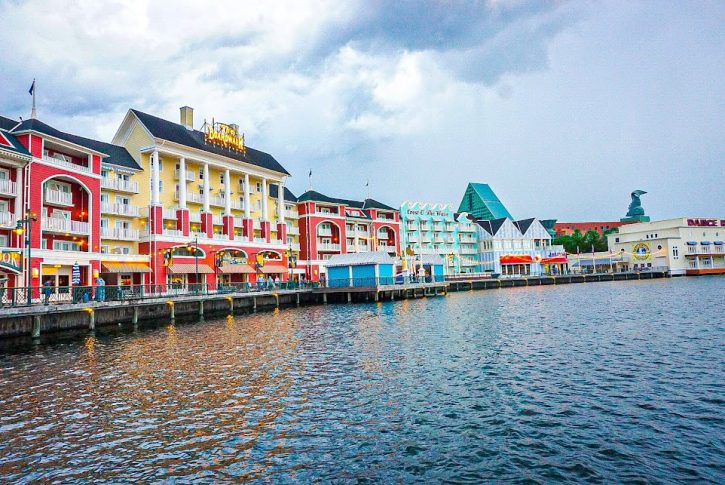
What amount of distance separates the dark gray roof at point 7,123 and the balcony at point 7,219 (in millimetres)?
8095

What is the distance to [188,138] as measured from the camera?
62219 mm

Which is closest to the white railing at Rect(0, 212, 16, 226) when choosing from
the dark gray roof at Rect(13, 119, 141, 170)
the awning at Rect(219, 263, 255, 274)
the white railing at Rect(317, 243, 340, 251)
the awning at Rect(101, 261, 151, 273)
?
the dark gray roof at Rect(13, 119, 141, 170)

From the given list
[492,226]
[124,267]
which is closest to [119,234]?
[124,267]

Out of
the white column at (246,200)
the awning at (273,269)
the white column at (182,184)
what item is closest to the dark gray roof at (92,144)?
the white column at (182,184)

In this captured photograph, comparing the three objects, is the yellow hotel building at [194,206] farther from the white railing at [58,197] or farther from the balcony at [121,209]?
the white railing at [58,197]

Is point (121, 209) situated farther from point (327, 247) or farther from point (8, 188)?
point (327, 247)

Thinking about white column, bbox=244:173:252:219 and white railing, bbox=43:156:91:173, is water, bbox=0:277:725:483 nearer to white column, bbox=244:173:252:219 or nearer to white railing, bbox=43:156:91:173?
white railing, bbox=43:156:91:173

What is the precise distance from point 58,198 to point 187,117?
93.1 ft

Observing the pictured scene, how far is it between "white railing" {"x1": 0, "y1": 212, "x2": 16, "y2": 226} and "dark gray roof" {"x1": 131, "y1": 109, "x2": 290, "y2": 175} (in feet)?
69.1

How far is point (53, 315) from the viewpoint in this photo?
32.7 m

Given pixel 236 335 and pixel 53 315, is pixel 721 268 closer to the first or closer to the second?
pixel 236 335

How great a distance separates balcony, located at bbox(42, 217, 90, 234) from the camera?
4134 centimetres

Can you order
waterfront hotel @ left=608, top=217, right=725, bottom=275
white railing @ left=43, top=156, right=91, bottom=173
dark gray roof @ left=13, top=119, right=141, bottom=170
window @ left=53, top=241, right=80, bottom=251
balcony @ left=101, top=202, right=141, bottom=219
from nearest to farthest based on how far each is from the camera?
dark gray roof @ left=13, top=119, right=141, bottom=170, white railing @ left=43, top=156, right=91, bottom=173, window @ left=53, top=241, right=80, bottom=251, balcony @ left=101, top=202, right=141, bottom=219, waterfront hotel @ left=608, top=217, right=725, bottom=275

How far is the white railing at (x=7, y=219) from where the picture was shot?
37188 millimetres
